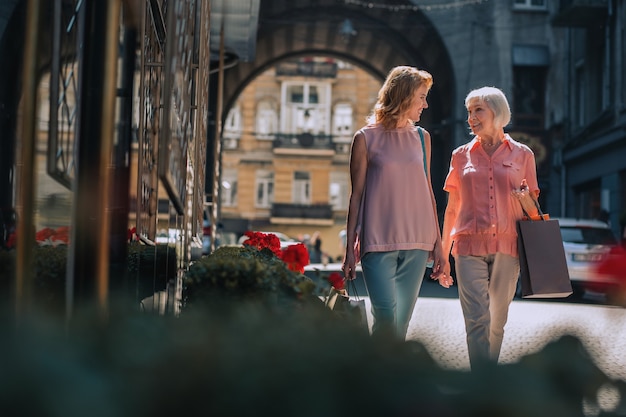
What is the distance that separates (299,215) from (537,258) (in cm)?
5272

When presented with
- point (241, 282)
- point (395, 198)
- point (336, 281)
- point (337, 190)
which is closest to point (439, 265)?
point (395, 198)

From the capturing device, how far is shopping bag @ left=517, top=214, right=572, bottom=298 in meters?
5.73

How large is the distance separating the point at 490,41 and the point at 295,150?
28.8 m

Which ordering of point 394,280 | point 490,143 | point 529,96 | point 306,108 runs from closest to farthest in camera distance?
point 394,280, point 490,143, point 529,96, point 306,108

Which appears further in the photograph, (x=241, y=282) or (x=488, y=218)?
(x=488, y=218)

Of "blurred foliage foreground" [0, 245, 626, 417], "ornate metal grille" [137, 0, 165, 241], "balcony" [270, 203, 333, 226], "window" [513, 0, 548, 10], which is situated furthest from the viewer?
"balcony" [270, 203, 333, 226]

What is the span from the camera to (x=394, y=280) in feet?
16.9

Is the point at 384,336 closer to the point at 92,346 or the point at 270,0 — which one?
the point at 92,346

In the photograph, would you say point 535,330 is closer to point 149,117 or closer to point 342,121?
point 149,117

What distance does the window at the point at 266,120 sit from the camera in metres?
59.4

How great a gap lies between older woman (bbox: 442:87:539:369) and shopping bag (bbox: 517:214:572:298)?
9 cm

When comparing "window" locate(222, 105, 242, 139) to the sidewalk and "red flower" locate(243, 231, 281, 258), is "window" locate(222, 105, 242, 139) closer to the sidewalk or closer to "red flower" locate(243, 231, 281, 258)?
the sidewalk

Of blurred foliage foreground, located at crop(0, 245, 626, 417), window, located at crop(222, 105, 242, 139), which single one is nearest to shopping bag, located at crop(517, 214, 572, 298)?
blurred foliage foreground, located at crop(0, 245, 626, 417)

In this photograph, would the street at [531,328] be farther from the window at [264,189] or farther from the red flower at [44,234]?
the window at [264,189]
